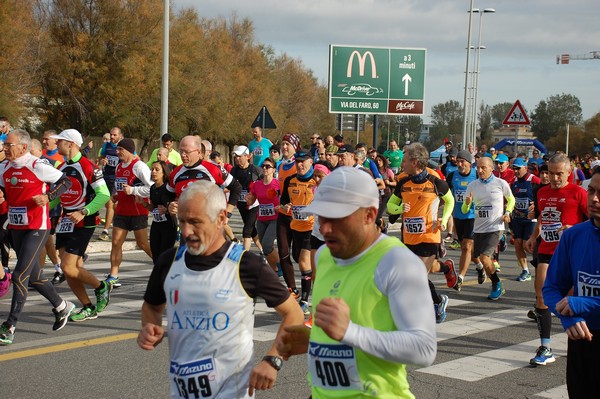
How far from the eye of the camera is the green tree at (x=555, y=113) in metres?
152

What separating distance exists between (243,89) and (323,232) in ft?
195

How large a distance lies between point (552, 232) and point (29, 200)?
5.30 metres

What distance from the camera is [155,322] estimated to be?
4.45 m

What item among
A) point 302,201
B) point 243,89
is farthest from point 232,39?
point 302,201

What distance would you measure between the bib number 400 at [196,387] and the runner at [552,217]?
482 centimetres

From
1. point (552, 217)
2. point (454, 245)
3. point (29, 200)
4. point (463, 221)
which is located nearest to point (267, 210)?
point (463, 221)

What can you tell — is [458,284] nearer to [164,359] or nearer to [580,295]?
[164,359]

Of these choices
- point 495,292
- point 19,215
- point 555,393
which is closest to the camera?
point 555,393

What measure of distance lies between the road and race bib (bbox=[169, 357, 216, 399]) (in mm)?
2722

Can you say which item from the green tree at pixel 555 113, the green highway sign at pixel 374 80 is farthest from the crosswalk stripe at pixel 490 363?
the green tree at pixel 555 113

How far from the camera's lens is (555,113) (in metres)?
153

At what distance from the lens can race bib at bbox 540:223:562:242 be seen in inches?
357

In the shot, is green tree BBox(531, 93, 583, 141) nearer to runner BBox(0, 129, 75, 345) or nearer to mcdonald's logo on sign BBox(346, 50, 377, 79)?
mcdonald's logo on sign BBox(346, 50, 377, 79)

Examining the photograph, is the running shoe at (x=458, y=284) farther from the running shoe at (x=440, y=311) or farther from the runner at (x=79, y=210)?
the runner at (x=79, y=210)
